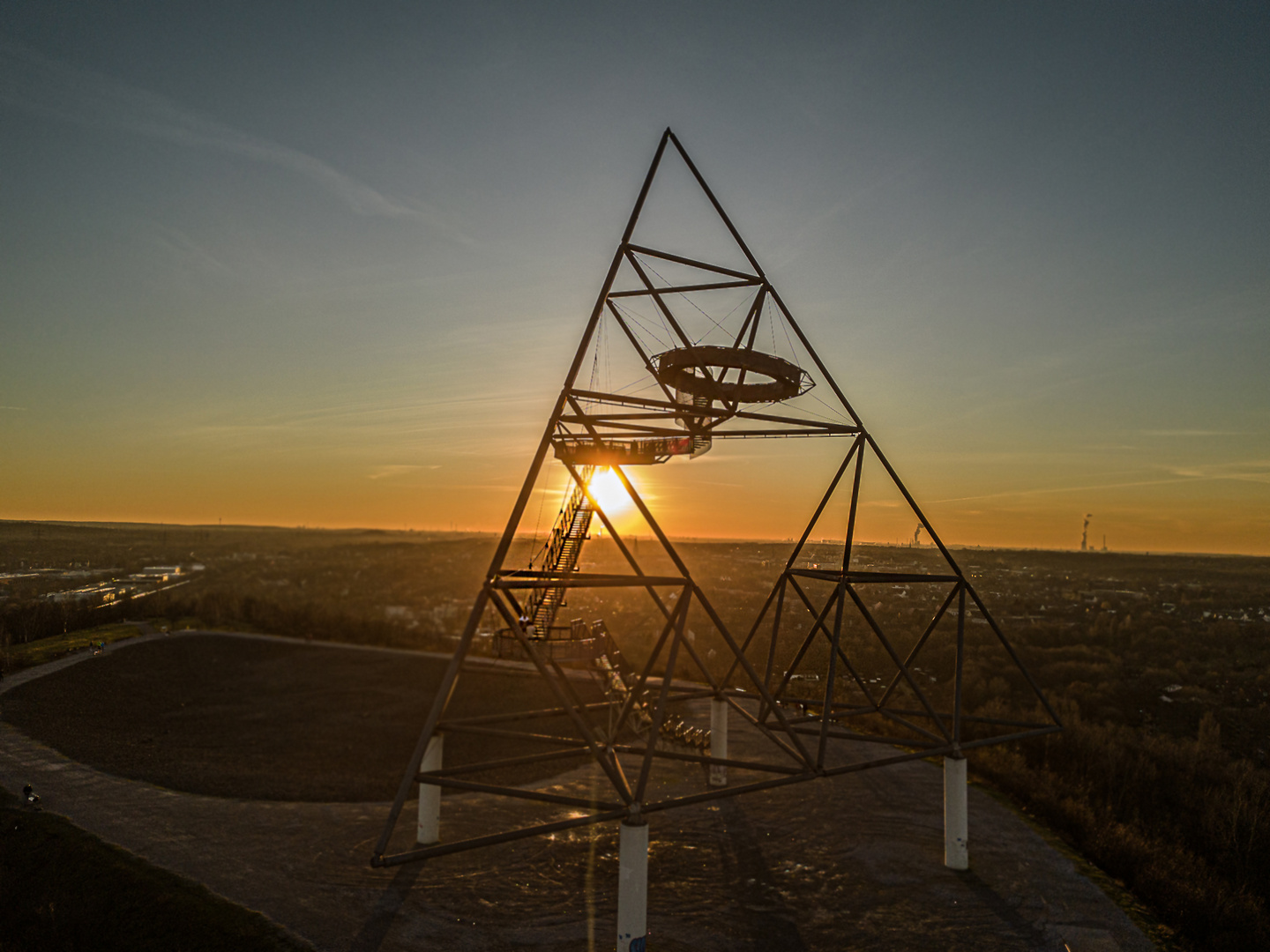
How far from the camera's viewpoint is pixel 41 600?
44.9 m

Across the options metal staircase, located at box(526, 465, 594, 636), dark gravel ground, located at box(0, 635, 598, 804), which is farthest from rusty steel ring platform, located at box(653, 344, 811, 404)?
dark gravel ground, located at box(0, 635, 598, 804)

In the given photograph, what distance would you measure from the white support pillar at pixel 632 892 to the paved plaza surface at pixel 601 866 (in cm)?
224

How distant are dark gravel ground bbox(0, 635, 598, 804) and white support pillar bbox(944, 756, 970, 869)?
40.8ft

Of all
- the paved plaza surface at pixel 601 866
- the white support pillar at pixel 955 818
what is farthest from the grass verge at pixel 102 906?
the white support pillar at pixel 955 818

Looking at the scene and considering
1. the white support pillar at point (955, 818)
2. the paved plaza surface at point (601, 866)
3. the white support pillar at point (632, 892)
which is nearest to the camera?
the white support pillar at point (632, 892)

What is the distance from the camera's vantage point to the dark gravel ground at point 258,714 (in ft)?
70.9

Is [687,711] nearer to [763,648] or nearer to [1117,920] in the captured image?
[763,648]

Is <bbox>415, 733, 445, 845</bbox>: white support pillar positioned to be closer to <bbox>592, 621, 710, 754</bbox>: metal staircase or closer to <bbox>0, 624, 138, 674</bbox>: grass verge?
<bbox>592, 621, 710, 754</bbox>: metal staircase

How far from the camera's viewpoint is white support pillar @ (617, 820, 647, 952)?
409 inches

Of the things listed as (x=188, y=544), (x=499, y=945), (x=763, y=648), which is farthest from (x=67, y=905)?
(x=188, y=544)

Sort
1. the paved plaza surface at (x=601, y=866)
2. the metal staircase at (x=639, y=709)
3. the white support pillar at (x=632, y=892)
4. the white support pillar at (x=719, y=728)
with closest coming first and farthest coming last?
the white support pillar at (x=632, y=892)
the paved plaza surface at (x=601, y=866)
the white support pillar at (x=719, y=728)
the metal staircase at (x=639, y=709)

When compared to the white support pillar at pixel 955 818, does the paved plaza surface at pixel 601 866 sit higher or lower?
lower

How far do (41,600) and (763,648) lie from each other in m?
47.3

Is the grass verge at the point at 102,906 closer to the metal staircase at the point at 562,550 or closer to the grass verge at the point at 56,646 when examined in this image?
the metal staircase at the point at 562,550
